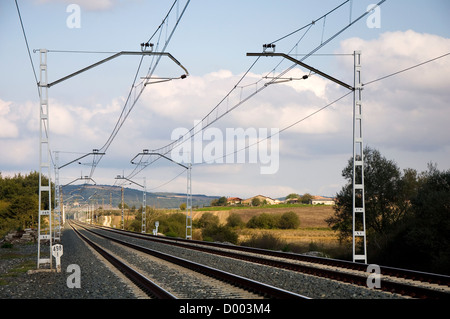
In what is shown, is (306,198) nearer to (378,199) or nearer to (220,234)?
(220,234)

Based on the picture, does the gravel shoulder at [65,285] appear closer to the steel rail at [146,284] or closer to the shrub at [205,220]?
the steel rail at [146,284]

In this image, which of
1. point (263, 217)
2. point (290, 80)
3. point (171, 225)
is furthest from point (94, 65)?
point (263, 217)

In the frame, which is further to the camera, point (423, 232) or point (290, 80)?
point (423, 232)

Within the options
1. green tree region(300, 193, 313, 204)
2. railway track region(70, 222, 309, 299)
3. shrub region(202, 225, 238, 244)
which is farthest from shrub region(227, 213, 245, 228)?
green tree region(300, 193, 313, 204)

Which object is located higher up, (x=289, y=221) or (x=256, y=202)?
(x=256, y=202)

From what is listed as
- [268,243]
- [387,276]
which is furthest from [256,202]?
[387,276]

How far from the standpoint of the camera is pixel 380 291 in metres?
14.7

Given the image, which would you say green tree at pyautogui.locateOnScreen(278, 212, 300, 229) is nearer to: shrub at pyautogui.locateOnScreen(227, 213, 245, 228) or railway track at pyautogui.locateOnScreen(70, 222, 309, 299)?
shrub at pyautogui.locateOnScreen(227, 213, 245, 228)

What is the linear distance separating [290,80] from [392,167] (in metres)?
22.6

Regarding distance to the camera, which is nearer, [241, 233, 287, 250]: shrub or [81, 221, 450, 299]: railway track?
[81, 221, 450, 299]: railway track

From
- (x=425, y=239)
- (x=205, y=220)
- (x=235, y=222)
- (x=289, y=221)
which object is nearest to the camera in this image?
(x=425, y=239)

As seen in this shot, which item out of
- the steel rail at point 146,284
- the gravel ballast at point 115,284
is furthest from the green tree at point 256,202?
the steel rail at point 146,284
